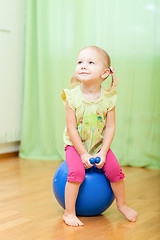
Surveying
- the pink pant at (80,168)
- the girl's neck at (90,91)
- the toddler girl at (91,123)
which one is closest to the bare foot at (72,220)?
the toddler girl at (91,123)

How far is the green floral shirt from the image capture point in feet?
5.39

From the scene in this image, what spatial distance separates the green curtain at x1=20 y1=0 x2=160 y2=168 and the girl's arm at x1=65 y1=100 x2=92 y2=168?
3.88ft

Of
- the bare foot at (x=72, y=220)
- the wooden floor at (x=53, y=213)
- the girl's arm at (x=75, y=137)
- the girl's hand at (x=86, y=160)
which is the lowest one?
the wooden floor at (x=53, y=213)

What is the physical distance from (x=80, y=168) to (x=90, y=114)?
0.24 metres

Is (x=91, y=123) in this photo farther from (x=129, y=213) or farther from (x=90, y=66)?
(x=129, y=213)

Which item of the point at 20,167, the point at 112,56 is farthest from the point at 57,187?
the point at 112,56

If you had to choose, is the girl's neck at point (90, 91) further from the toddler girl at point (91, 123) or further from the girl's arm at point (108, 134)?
the girl's arm at point (108, 134)

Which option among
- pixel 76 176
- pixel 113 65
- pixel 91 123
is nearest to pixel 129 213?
pixel 76 176

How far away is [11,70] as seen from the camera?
10.3 feet

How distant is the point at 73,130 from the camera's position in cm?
164

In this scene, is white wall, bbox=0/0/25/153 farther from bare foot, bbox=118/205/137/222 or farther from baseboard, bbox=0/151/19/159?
bare foot, bbox=118/205/137/222

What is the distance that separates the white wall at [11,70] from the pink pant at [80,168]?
5.17 ft

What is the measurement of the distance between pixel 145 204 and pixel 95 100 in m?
0.60

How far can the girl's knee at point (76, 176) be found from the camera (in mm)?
1547
